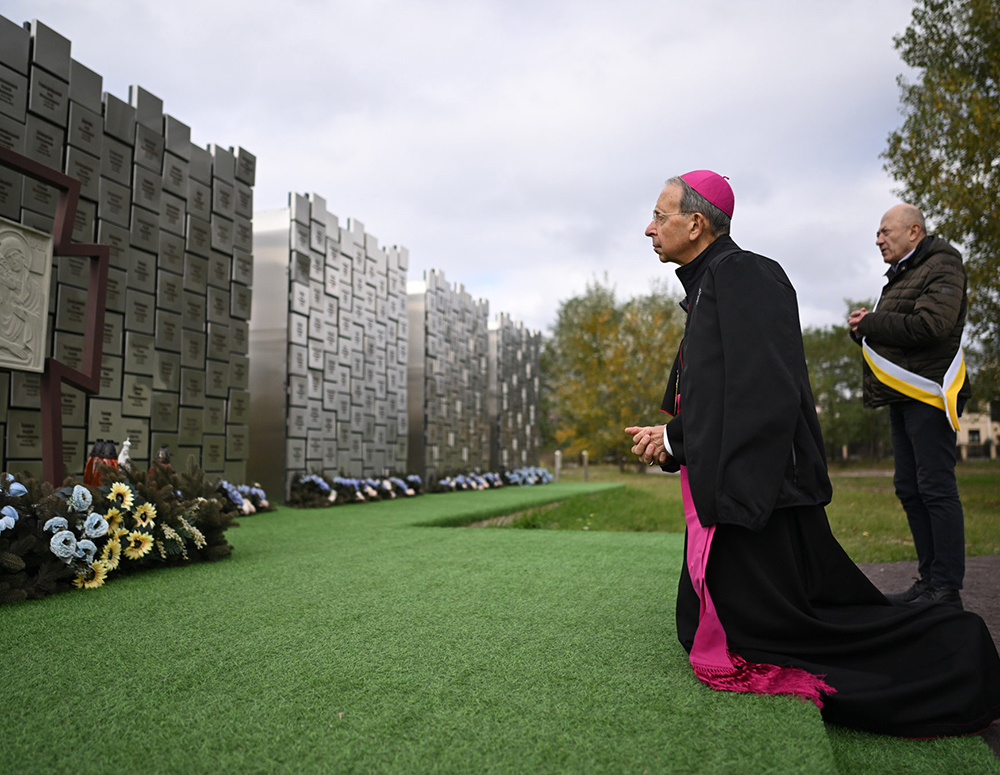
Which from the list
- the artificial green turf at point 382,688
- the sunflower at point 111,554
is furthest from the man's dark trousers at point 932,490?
the sunflower at point 111,554

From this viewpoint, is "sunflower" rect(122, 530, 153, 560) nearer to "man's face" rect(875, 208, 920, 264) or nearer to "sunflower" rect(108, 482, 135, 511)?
"sunflower" rect(108, 482, 135, 511)

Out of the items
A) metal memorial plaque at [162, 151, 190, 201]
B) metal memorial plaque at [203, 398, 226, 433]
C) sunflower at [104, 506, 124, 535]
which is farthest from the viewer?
metal memorial plaque at [203, 398, 226, 433]

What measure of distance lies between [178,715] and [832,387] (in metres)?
36.3

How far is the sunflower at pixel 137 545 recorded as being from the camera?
9.38 feet

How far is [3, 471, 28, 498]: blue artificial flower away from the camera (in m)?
2.53

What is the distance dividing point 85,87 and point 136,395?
2.42m

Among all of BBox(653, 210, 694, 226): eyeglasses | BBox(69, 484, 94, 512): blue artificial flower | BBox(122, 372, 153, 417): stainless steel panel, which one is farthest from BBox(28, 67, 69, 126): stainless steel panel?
BBox(653, 210, 694, 226): eyeglasses

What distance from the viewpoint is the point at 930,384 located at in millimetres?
2752

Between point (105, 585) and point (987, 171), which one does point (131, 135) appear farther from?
point (987, 171)

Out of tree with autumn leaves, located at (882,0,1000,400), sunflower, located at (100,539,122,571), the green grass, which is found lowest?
the green grass

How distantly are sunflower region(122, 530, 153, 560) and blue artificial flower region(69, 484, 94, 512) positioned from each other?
265 millimetres

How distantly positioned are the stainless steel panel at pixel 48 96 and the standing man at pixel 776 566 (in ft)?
16.4

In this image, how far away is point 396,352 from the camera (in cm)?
1007

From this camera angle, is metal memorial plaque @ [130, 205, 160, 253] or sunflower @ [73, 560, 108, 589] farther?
metal memorial plaque @ [130, 205, 160, 253]
